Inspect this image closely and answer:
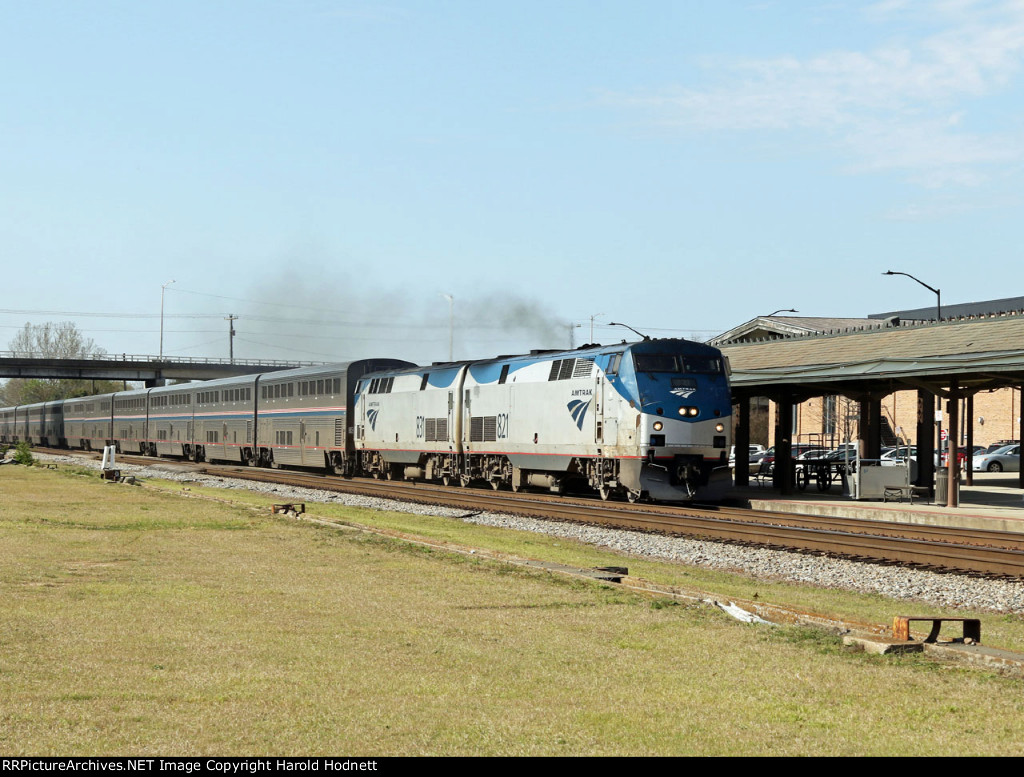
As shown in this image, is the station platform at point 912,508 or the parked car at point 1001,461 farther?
the parked car at point 1001,461

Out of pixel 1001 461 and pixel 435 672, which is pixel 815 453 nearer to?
pixel 1001 461

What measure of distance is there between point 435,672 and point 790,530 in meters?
14.8

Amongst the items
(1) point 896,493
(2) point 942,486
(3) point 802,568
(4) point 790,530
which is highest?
(2) point 942,486

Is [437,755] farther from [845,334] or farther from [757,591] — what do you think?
[845,334]

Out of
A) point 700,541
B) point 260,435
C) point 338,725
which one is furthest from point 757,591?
point 260,435

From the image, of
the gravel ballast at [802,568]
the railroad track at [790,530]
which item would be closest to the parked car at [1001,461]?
the railroad track at [790,530]

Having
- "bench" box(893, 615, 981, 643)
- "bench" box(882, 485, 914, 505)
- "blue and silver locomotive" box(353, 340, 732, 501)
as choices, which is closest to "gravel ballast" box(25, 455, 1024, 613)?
"bench" box(893, 615, 981, 643)

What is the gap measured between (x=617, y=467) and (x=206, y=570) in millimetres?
16618

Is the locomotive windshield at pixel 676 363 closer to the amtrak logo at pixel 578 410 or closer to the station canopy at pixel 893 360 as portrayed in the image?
the amtrak logo at pixel 578 410

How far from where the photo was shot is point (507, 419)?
110 feet

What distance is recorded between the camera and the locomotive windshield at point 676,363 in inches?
1118

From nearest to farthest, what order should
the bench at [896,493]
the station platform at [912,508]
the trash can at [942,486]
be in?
the station platform at [912,508], the trash can at [942,486], the bench at [896,493]

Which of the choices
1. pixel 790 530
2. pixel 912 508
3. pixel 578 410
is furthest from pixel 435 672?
pixel 578 410

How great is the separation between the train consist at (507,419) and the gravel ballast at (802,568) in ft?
15.4
